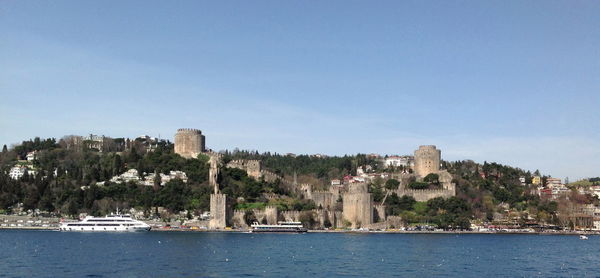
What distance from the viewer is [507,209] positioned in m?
73.0

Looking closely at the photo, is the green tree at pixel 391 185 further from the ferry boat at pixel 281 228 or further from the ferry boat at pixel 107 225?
the ferry boat at pixel 107 225

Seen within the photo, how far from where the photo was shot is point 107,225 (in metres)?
64.9

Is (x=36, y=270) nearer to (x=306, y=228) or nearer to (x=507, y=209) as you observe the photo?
(x=306, y=228)

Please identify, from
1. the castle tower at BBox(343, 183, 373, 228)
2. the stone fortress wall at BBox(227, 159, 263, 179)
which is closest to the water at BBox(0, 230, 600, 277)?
the castle tower at BBox(343, 183, 373, 228)

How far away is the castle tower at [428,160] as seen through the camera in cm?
7912

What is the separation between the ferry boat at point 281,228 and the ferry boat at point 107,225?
916 cm

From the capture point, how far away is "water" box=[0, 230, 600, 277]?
32.7 metres

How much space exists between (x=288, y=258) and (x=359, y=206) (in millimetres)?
28241

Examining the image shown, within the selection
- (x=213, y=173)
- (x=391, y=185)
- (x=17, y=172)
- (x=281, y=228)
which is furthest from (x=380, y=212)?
(x=17, y=172)

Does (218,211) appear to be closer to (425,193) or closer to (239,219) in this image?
(239,219)

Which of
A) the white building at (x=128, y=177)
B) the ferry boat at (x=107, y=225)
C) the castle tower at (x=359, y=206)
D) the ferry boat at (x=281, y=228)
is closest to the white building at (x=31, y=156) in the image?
the white building at (x=128, y=177)

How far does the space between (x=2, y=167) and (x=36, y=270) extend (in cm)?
5922

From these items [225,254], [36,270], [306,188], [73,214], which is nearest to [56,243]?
[225,254]

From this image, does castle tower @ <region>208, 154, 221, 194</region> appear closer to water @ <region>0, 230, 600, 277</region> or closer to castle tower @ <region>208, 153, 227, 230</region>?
castle tower @ <region>208, 153, 227, 230</region>
